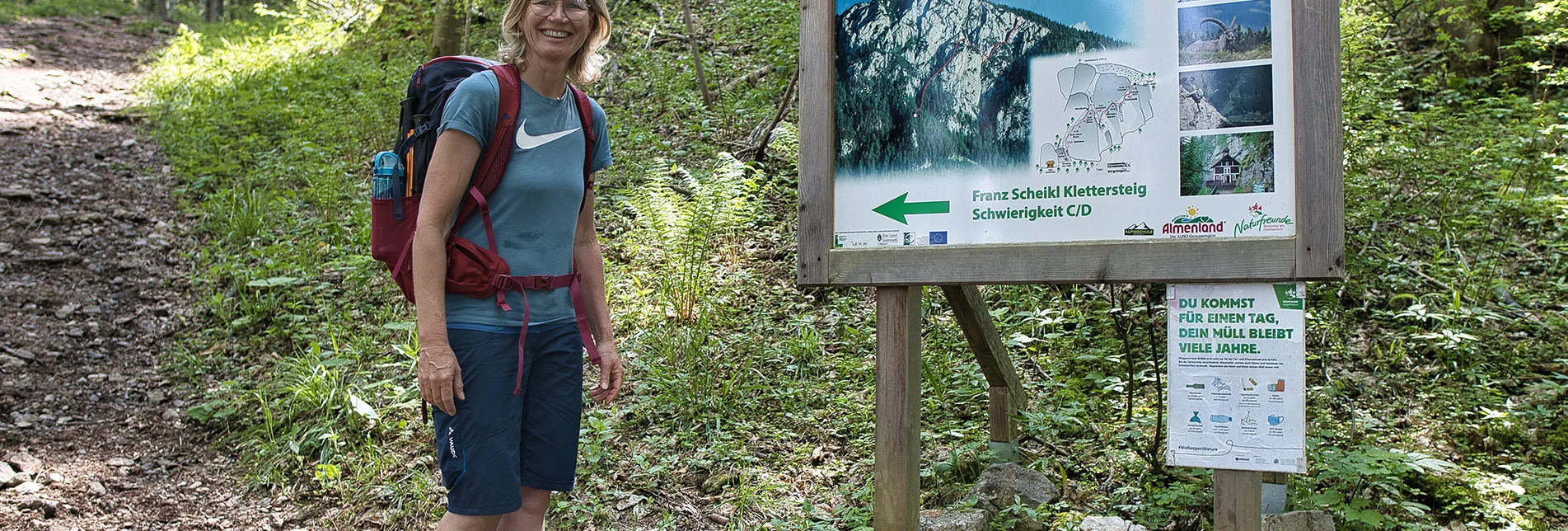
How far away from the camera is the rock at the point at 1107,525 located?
3.56m

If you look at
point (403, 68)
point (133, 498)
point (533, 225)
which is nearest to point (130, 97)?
point (403, 68)

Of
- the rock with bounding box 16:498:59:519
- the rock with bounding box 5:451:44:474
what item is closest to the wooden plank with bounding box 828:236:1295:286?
the rock with bounding box 16:498:59:519

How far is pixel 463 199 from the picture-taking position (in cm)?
264

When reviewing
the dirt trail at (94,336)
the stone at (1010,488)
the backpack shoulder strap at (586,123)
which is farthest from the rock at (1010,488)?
the dirt trail at (94,336)

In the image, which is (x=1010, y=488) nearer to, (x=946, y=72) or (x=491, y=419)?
(x=946, y=72)

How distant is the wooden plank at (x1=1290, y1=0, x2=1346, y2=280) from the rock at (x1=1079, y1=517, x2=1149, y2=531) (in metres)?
1.34

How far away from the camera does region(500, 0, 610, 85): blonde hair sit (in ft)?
8.91

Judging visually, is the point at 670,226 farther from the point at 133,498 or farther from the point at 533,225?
the point at 533,225

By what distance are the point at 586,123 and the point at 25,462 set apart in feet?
12.5

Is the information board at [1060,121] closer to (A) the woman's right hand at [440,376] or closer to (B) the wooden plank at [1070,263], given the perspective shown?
(B) the wooden plank at [1070,263]

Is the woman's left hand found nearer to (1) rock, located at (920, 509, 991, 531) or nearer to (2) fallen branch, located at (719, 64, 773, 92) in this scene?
(1) rock, located at (920, 509, 991, 531)

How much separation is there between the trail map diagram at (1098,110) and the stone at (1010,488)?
5.22ft

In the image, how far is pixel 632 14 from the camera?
37.5 ft

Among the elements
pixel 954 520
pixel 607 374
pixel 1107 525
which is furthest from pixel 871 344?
pixel 607 374
